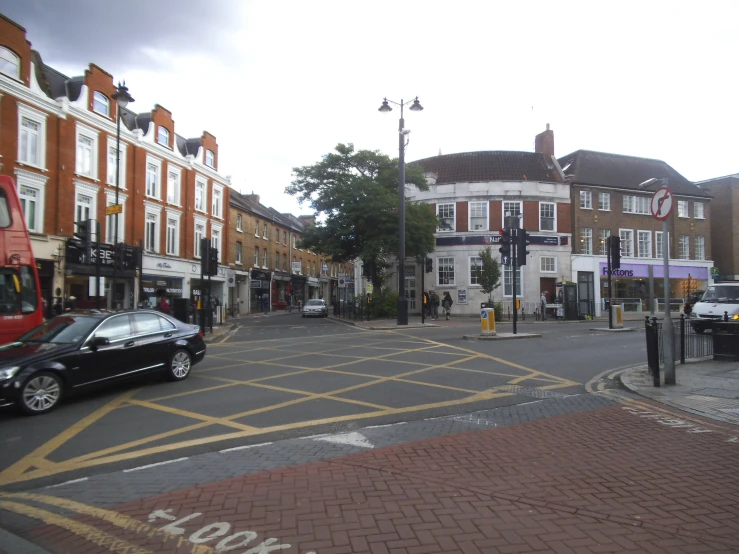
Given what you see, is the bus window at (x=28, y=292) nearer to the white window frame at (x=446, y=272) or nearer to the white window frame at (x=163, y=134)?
the white window frame at (x=163, y=134)

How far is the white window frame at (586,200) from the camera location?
35.2 m

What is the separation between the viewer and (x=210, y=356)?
12.9 m

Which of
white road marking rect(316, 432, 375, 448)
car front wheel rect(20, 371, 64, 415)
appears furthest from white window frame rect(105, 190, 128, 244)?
white road marking rect(316, 432, 375, 448)

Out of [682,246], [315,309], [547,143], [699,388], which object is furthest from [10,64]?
[682,246]

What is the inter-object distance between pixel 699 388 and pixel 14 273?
1303 cm

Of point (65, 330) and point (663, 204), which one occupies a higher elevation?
point (663, 204)

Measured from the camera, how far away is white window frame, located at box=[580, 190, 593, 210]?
116 feet

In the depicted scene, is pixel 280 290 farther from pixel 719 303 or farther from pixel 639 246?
pixel 719 303

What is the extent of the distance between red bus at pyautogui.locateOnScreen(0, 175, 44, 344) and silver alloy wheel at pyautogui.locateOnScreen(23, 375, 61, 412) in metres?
3.63

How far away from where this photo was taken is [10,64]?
69.9ft

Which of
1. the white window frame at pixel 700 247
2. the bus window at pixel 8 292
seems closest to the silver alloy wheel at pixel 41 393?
the bus window at pixel 8 292

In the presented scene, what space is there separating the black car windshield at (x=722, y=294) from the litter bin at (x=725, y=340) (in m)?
7.21

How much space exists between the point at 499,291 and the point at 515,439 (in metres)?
28.4

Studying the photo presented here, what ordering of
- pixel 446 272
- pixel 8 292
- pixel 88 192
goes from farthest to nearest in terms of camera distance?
pixel 446 272 → pixel 88 192 → pixel 8 292
